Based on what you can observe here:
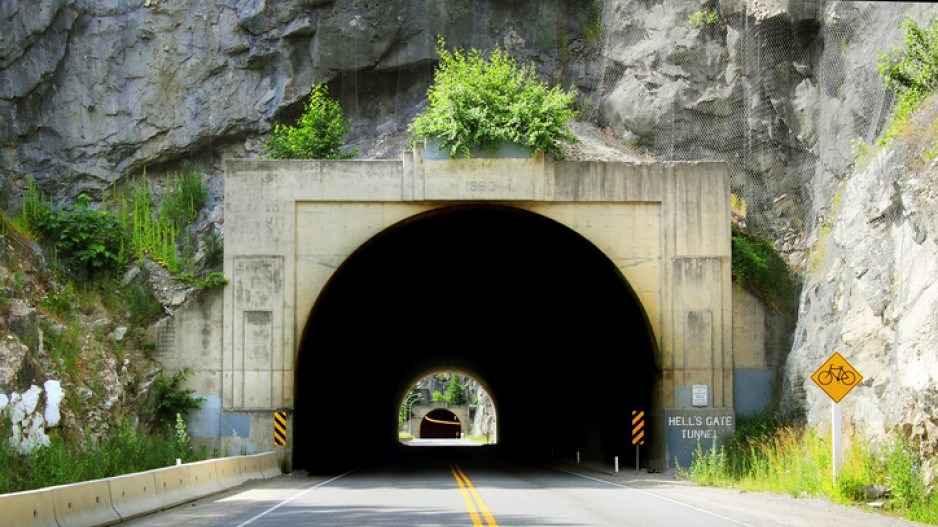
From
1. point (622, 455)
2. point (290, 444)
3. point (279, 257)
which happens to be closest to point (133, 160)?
point (279, 257)

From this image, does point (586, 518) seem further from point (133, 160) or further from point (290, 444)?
point (133, 160)

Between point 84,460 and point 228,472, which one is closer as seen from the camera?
point 84,460

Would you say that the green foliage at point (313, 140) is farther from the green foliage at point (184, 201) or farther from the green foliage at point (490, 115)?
the green foliage at point (184, 201)

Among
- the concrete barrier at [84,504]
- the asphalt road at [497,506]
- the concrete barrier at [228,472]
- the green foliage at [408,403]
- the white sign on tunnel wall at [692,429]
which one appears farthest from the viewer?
the green foliage at [408,403]

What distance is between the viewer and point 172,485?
728 inches

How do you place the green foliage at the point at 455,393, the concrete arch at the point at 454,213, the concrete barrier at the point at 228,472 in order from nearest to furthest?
the concrete barrier at the point at 228,472 → the concrete arch at the point at 454,213 → the green foliage at the point at 455,393

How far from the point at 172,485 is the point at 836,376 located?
1221 centimetres

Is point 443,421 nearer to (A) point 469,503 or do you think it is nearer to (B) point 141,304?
(B) point 141,304

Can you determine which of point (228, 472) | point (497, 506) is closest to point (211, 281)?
point (228, 472)

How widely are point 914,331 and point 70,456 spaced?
1508 centimetres

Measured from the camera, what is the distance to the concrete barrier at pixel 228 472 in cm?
2202

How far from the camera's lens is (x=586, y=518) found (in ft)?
50.0

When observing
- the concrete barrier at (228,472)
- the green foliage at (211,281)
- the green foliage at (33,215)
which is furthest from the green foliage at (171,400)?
the green foliage at (33,215)

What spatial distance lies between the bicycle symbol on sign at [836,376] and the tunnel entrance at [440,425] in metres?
99.5
